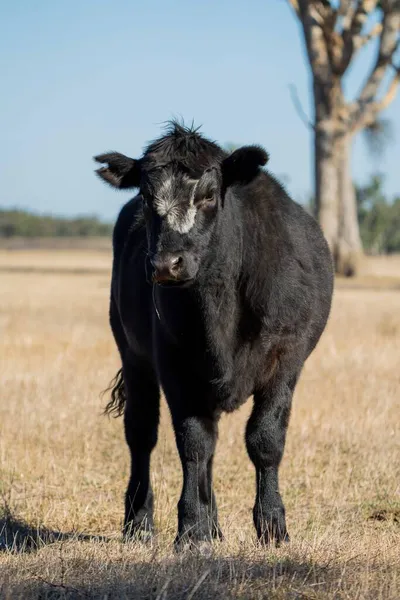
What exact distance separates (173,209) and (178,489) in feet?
10.1

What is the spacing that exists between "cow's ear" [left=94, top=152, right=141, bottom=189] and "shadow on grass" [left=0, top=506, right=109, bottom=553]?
2.25 meters

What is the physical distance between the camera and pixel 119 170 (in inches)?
266

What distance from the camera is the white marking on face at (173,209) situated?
6047mm

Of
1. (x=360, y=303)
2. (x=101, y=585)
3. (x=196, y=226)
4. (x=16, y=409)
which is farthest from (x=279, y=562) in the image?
(x=360, y=303)

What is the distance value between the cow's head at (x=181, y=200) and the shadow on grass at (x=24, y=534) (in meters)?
1.93

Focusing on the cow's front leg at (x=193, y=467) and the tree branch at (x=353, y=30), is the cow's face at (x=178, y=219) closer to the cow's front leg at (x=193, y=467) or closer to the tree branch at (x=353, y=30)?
the cow's front leg at (x=193, y=467)

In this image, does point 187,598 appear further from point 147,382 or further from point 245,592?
point 147,382

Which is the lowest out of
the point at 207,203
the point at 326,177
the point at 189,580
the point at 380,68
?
the point at 189,580

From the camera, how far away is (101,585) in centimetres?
508

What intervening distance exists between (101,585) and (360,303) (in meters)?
20.9

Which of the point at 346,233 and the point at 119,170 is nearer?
the point at 119,170

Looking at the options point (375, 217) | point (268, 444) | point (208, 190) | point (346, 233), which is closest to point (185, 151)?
point (208, 190)

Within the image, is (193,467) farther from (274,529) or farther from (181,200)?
(181,200)

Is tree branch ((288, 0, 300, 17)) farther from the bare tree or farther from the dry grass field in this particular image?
the dry grass field
